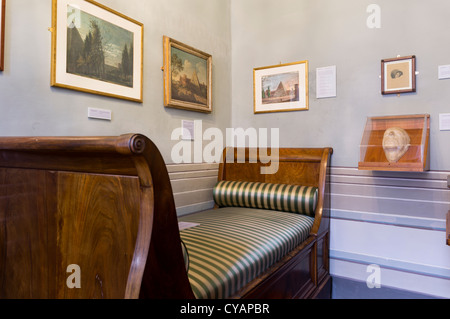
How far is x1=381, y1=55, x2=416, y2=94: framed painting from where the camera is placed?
2.60 meters

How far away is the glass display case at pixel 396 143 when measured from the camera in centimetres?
233

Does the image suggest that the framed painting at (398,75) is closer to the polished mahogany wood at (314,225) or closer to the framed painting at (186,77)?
the polished mahogany wood at (314,225)

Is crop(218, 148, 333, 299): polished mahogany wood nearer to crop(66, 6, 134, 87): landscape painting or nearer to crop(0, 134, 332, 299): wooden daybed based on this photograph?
crop(0, 134, 332, 299): wooden daybed

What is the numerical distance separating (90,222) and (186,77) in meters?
2.06

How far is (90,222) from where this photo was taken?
1154 mm

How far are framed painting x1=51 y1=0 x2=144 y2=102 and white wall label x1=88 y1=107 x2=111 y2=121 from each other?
0.13m

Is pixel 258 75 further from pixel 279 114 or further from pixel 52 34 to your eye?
pixel 52 34

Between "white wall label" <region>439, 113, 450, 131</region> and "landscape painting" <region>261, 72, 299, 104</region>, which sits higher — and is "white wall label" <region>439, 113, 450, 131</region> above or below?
below

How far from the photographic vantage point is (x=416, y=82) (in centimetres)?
260

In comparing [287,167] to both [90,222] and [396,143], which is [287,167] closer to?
[396,143]

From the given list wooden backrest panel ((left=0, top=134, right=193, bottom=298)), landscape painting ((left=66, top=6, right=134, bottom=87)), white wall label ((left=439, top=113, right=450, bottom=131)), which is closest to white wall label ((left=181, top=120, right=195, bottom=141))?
landscape painting ((left=66, top=6, right=134, bottom=87))

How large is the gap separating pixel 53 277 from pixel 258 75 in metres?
2.78

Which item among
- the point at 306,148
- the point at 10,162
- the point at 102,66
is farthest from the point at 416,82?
the point at 10,162

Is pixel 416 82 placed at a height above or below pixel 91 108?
above
